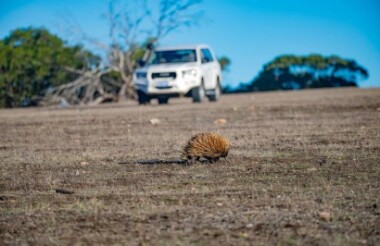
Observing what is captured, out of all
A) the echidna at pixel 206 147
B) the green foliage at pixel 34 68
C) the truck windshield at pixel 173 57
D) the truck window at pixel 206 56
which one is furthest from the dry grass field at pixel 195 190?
the green foliage at pixel 34 68

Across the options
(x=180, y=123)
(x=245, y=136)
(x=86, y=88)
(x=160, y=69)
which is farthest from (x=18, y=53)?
(x=245, y=136)

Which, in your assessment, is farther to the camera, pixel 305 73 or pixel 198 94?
pixel 305 73

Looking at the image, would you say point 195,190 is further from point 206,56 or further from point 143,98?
point 206,56

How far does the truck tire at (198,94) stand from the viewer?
2150 cm

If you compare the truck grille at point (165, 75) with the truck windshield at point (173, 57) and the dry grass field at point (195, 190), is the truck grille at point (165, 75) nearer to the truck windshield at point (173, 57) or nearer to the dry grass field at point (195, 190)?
the truck windshield at point (173, 57)

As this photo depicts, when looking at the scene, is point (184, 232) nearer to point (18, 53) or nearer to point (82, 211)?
point (82, 211)

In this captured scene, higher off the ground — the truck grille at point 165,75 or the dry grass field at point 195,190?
the truck grille at point 165,75

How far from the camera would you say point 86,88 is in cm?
3281

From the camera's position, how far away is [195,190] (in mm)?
5812

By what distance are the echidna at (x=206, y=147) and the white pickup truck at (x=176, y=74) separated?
519 inches

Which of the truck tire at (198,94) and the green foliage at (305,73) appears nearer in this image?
the truck tire at (198,94)

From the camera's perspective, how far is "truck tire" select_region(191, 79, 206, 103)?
846 inches

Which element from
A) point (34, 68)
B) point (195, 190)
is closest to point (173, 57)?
point (195, 190)

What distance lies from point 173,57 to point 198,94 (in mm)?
1440
